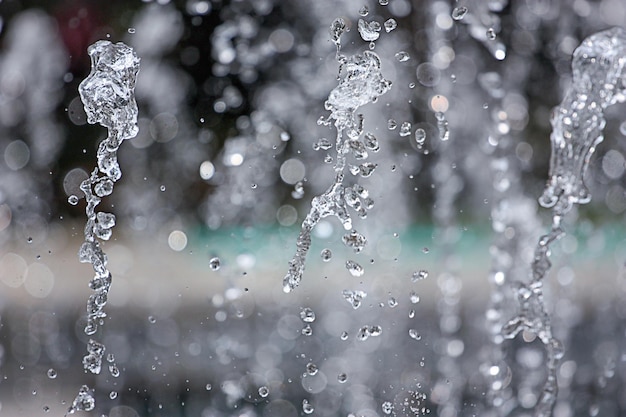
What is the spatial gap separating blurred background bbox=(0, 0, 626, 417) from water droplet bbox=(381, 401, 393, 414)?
0.36m

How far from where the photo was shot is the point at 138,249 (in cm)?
388

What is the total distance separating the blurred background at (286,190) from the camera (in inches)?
117

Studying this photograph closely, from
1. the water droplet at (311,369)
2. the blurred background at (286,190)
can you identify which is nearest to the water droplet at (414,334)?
the blurred background at (286,190)

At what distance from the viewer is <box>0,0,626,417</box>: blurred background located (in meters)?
2.98

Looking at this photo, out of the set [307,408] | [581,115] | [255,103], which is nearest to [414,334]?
[307,408]

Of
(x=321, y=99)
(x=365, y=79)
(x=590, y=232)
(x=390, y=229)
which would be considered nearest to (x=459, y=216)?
(x=390, y=229)

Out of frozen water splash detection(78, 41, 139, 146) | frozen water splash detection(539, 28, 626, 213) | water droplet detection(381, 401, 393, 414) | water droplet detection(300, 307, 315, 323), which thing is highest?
frozen water splash detection(78, 41, 139, 146)

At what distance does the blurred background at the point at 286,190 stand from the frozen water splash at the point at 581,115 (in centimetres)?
88

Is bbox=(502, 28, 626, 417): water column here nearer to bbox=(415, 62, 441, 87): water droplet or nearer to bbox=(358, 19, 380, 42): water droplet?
bbox=(358, 19, 380, 42): water droplet

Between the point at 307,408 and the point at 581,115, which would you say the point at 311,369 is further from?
the point at 581,115

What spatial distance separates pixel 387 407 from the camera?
2.17m

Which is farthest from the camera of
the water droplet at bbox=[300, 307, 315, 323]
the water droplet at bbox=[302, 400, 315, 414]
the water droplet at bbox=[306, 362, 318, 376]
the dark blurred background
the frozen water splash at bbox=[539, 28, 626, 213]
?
the dark blurred background

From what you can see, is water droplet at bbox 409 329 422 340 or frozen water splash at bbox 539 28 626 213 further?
water droplet at bbox 409 329 422 340

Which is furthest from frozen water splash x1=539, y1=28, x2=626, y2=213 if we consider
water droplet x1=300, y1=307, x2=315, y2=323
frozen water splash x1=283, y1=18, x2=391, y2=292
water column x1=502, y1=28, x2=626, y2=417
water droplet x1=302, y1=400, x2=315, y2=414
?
water droplet x1=302, y1=400, x2=315, y2=414
